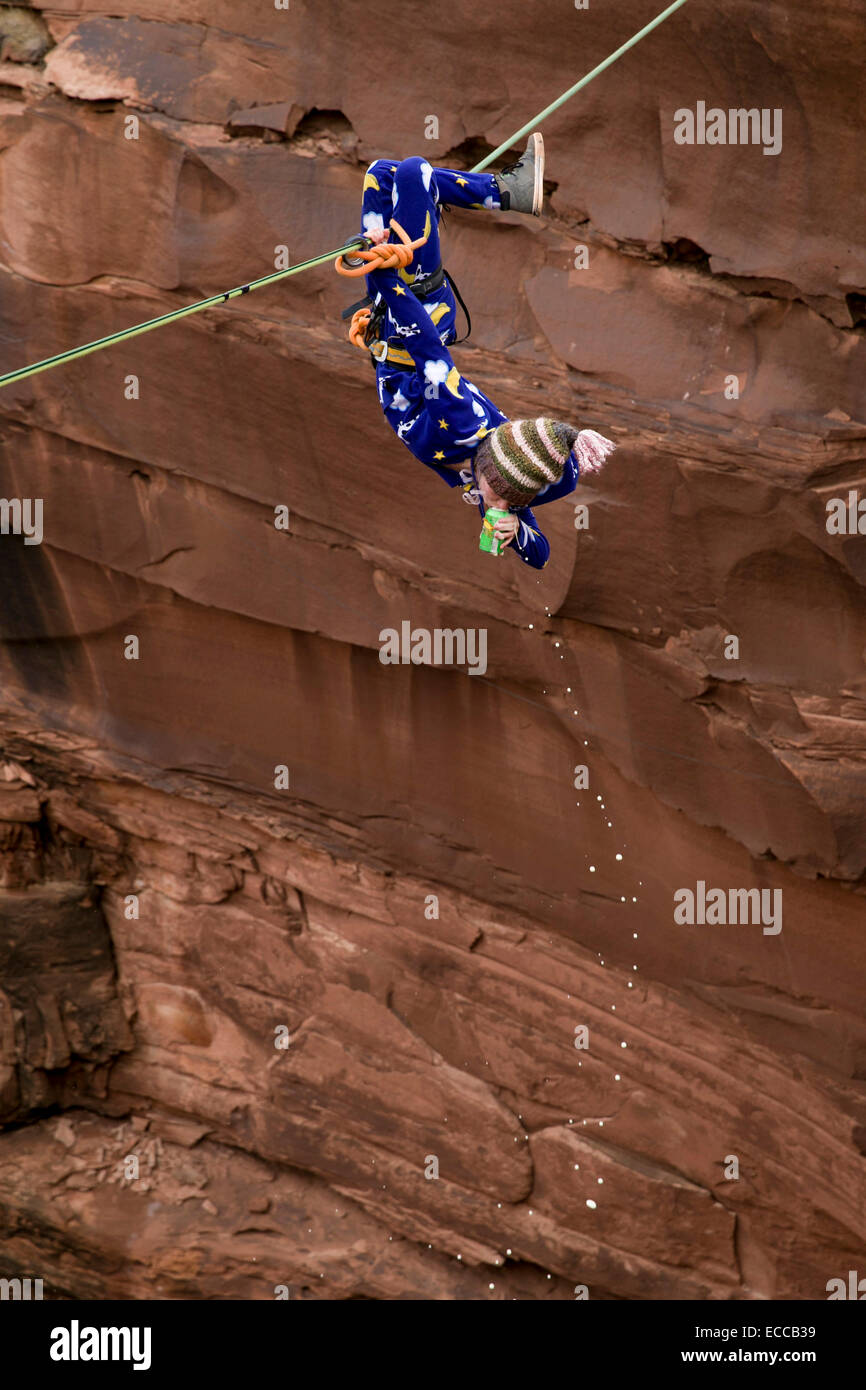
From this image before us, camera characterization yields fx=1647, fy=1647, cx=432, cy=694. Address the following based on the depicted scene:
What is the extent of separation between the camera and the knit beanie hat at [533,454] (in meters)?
4.95

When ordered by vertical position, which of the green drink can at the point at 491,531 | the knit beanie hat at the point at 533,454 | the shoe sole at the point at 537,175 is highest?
the shoe sole at the point at 537,175

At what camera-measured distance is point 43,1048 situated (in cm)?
978

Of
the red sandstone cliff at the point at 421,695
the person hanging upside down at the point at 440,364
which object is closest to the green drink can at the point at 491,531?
the person hanging upside down at the point at 440,364

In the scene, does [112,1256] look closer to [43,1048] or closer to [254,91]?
[43,1048]

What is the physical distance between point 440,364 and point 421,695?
10.5 ft

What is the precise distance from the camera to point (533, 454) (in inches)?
195

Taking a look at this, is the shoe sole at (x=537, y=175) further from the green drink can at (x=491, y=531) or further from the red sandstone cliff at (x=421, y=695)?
the red sandstone cliff at (x=421, y=695)

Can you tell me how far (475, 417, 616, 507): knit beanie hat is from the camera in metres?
4.95

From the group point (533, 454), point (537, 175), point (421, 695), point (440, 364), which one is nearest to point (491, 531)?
point (533, 454)

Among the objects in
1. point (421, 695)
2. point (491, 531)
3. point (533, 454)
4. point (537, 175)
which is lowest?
point (491, 531)

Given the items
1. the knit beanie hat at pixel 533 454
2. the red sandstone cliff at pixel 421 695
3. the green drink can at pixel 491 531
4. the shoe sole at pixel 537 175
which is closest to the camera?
the knit beanie hat at pixel 533 454

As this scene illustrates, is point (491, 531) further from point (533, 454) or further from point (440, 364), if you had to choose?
point (440, 364)

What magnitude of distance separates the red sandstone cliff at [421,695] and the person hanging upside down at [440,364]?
1.61 m

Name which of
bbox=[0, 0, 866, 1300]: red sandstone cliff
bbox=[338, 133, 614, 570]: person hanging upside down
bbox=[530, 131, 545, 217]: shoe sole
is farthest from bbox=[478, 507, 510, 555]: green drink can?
bbox=[0, 0, 866, 1300]: red sandstone cliff
